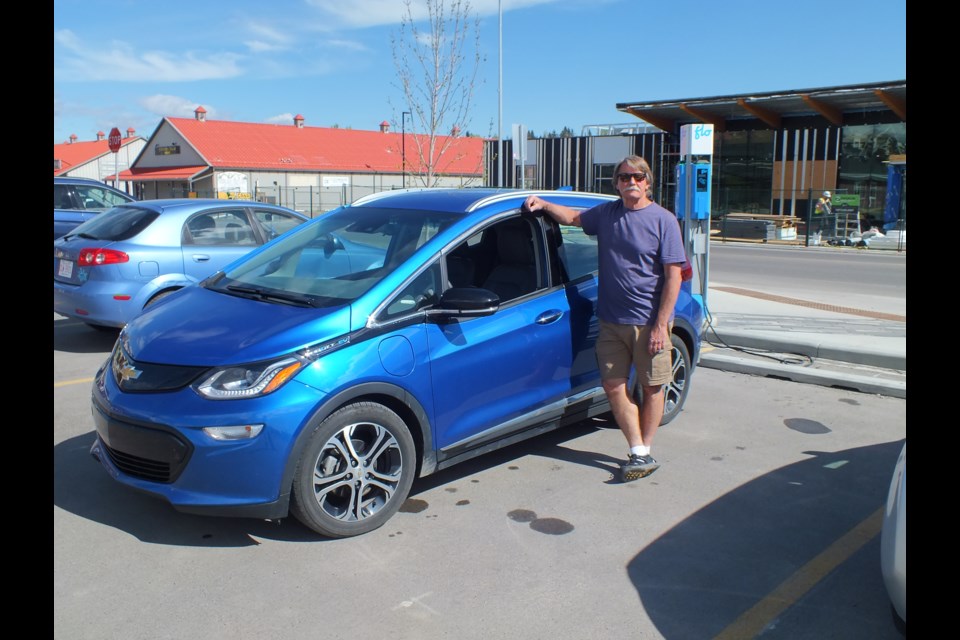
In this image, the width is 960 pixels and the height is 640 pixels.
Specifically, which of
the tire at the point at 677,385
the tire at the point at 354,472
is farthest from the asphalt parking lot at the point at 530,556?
the tire at the point at 677,385

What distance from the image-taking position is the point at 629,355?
4.96 meters

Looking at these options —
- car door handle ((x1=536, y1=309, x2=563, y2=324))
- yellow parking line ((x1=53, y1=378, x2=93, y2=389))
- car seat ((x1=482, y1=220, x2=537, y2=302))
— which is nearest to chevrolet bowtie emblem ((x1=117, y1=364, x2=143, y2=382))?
car seat ((x1=482, y1=220, x2=537, y2=302))

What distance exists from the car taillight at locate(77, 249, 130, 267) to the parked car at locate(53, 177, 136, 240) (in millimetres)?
6418

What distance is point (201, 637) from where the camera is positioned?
3.21 m

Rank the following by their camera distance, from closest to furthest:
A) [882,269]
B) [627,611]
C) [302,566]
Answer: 1. [627,611]
2. [302,566]
3. [882,269]

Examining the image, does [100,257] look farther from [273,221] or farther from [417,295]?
[417,295]

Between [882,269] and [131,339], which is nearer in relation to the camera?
[131,339]

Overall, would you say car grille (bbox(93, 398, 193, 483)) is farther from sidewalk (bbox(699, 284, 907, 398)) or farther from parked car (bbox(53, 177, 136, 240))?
parked car (bbox(53, 177, 136, 240))

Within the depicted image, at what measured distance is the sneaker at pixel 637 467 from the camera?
4.90 metres

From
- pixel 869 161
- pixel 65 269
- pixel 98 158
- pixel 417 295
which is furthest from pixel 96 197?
pixel 98 158

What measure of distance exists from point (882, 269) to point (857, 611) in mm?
17521
